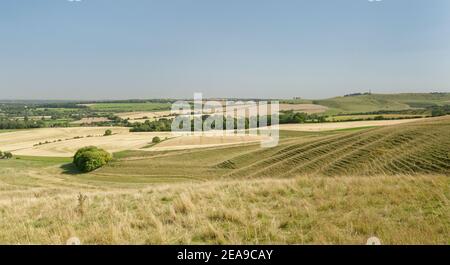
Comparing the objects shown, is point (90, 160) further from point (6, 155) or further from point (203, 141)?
point (203, 141)

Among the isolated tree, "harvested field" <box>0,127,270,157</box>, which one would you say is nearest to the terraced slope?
"harvested field" <box>0,127,270,157</box>

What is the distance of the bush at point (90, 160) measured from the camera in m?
48.5

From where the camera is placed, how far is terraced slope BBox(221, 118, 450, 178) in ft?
79.6

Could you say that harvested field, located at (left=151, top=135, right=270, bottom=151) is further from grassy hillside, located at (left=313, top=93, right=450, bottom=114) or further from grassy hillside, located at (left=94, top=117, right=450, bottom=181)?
grassy hillside, located at (left=313, top=93, right=450, bottom=114)

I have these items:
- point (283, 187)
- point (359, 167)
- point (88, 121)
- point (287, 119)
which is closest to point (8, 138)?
point (88, 121)

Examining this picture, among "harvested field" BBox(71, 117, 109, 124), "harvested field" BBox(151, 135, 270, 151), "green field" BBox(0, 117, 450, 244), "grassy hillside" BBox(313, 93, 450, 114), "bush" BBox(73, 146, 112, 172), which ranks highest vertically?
"grassy hillside" BBox(313, 93, 450, 114)

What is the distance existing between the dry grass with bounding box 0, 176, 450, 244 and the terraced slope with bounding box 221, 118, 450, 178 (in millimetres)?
16211

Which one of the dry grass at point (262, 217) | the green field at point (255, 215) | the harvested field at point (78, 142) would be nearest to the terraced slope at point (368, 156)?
the green field at point (255, 215)

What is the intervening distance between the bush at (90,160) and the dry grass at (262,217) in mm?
41350

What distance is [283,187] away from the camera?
31.1ft

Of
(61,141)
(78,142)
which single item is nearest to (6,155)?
(78,142)

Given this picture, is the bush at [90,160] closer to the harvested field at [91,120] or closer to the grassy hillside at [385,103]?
the harvested field at [91,120]

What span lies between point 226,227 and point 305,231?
4.59 feet
